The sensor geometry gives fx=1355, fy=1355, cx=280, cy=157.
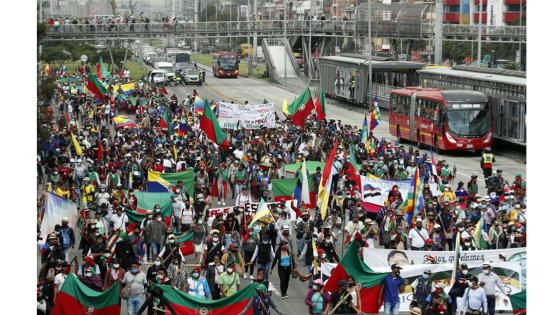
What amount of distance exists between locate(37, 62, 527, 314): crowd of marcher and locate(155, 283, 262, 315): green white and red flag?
211mm

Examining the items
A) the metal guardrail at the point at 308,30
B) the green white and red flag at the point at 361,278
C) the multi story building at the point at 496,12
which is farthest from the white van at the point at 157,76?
the green white and red flag at the point at 361,278

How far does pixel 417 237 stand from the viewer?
68.4 feet

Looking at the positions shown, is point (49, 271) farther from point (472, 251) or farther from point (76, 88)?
point (76, 88)

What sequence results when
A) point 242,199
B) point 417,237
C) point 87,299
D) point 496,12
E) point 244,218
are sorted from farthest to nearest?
point 496,12
point 242,199
point 244,218
point 417,237
point 87,299

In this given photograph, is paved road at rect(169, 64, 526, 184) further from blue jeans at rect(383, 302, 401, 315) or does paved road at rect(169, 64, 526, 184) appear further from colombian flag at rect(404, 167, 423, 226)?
blue jeans at rect(383, 302, 401, 315)

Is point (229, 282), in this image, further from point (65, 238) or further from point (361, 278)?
point (65, 238)

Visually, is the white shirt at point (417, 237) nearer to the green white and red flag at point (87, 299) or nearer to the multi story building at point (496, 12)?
the green white and red flag at point (87, 299)

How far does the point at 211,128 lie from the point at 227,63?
5880 cm

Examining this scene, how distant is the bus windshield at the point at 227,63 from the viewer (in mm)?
92250

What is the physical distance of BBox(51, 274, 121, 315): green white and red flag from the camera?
16.6m

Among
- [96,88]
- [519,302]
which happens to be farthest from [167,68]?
[519,302]

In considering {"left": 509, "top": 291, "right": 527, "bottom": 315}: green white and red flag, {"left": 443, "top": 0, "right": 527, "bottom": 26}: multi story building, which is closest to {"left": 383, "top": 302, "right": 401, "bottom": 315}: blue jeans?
{"left": 509, "top": 291, "right": 527, "bottom": 315}: green white and red flag

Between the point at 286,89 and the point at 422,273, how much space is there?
2499 inches

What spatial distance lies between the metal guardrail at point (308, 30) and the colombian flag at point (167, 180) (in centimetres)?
5100
